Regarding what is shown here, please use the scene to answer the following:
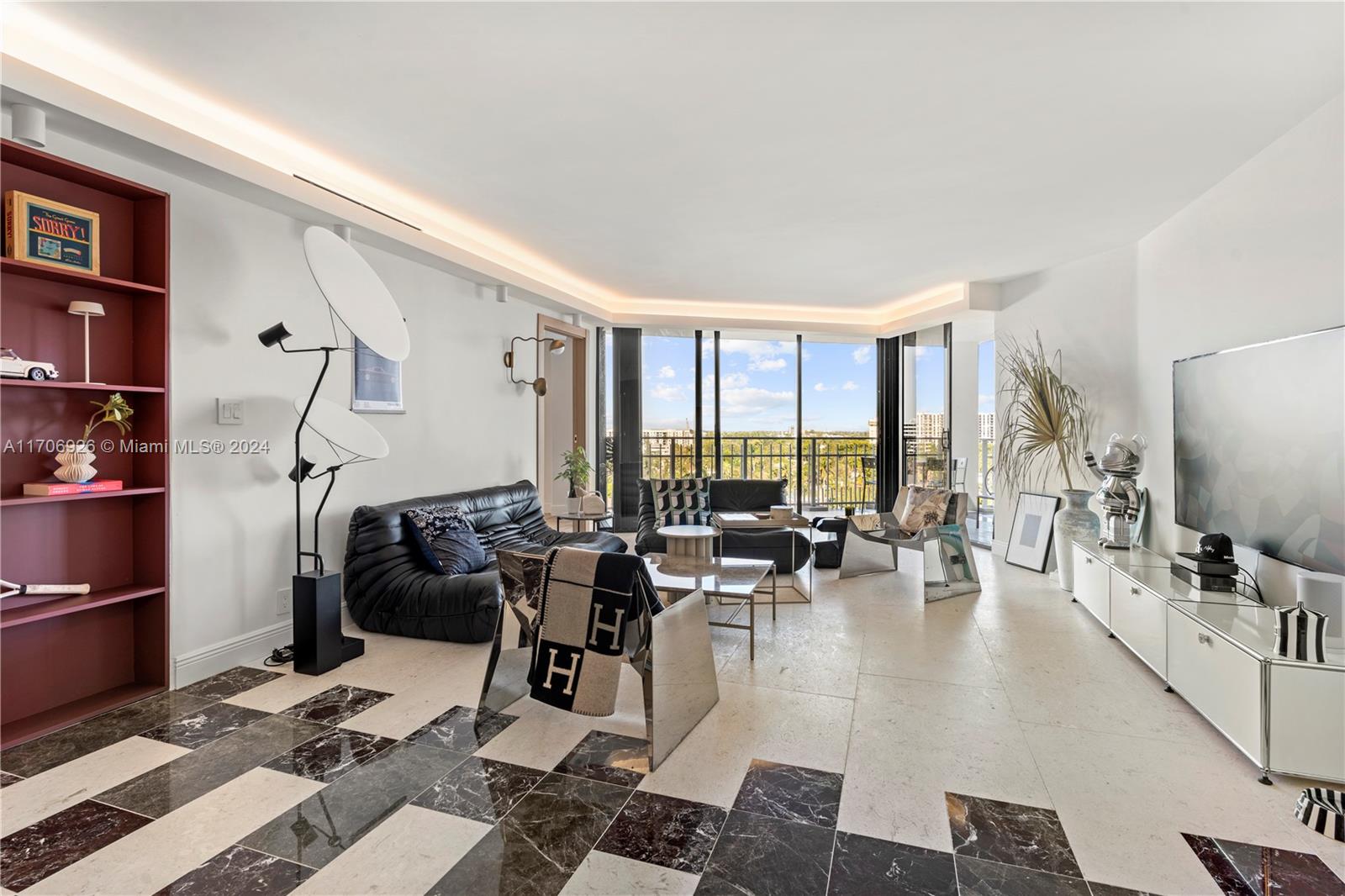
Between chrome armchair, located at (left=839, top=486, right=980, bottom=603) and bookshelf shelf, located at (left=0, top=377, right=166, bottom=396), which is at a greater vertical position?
bookshelf shelf, located at (left=0, top=377, right=166, bottom=396)

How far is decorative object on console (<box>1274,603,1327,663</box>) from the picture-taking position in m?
2.11

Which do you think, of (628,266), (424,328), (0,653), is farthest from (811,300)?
(0,653)

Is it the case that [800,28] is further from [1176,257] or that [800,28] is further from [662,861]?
[1176,257]

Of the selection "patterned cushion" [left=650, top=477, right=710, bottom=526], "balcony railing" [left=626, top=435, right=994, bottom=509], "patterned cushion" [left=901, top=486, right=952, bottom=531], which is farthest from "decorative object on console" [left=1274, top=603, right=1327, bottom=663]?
"balcony railing" [left=626, top=435, right=994, bottom=509]

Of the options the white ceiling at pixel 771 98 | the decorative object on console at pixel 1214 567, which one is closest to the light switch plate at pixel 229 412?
the white ceiling at pixel 771 98

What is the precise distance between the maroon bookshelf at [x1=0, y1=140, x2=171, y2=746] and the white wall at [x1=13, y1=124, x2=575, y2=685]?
4.2 inches

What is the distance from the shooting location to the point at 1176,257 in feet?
13.0

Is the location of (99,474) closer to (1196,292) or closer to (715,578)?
(715,578)

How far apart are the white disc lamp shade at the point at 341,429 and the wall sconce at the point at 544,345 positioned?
2.17m

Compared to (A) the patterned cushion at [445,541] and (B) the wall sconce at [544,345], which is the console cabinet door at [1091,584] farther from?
(B) the wall sconce at [544,345]

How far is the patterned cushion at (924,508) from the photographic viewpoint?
16.1 ft

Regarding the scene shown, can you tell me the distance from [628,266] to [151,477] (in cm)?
363

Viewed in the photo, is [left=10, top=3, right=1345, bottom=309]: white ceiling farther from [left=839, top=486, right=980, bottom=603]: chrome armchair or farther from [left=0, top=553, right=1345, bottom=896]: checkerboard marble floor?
[left=0, top=553, right=1345, bottom=896]: checkerboard marble floor

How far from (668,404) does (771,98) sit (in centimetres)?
513
